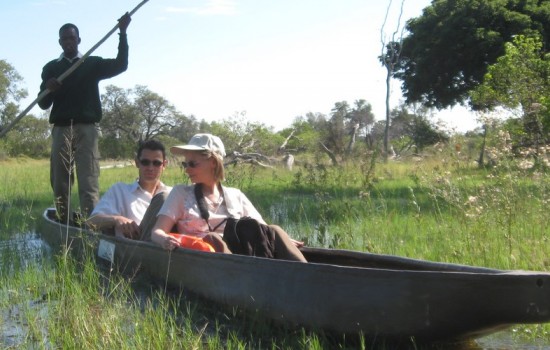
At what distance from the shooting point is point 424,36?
3069 centimetres

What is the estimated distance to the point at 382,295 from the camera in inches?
158

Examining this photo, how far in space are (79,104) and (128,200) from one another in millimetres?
2078

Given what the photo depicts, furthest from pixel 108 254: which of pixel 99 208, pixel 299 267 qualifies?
pixel 299 267

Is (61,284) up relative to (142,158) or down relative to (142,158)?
down

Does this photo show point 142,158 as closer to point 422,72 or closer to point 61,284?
point 61,284

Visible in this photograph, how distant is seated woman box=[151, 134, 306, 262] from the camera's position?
5.43 meters

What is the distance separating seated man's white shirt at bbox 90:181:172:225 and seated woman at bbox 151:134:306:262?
1.13 metres

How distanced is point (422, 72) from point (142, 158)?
2444 centimetres

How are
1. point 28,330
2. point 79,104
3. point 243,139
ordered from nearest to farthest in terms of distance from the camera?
point 28,330, point 79,104, point 243,139

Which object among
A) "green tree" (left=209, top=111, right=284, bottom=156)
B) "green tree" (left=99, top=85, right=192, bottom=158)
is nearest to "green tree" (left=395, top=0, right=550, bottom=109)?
"green tree" (left=209, top=111, right=284, bottom=156)

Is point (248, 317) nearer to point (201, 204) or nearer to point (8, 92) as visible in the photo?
point (201, 204)

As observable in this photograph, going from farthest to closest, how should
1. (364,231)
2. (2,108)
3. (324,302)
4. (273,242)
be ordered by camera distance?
1. (2,108)
2. (364,231)
3. (273,242)
4. (324,302)

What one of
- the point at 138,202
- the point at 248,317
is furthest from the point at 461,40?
the point at 248,317

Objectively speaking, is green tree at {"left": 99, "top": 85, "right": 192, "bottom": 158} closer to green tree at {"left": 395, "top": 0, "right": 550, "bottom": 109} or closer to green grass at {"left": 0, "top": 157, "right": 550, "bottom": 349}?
green tree at {"left": 395, "top": 0, "right": 550, "bottom": 109}
